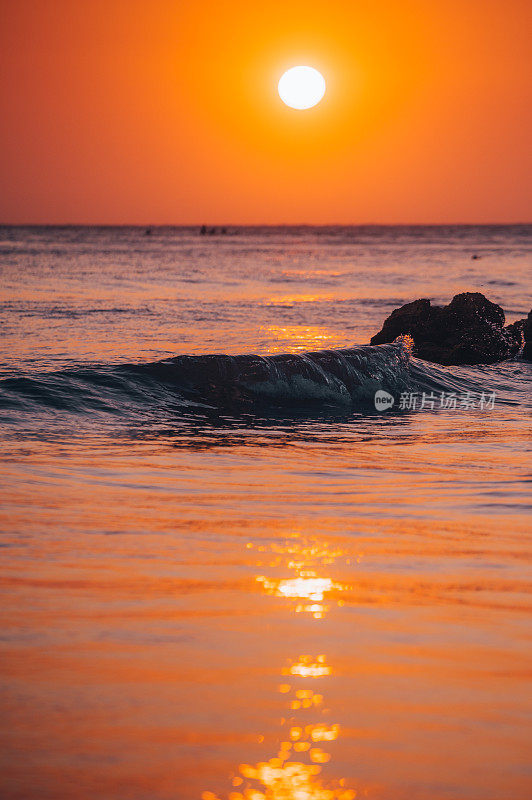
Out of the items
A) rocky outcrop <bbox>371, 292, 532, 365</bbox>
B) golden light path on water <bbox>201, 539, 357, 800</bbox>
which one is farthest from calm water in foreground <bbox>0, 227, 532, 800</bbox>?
rocky outcrop <bbox>371, 292, 532, 365</bbox>

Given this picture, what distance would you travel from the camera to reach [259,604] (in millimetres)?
4348

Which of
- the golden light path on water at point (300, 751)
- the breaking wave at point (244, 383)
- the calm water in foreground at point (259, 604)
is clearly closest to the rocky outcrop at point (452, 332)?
the breaking wave at point (244, 383)

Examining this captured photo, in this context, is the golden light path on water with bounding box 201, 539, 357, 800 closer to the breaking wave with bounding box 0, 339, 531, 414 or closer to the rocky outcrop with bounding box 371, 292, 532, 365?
the breaking wave with bounding box 0, 339, 531, 414

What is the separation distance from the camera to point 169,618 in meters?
4.17

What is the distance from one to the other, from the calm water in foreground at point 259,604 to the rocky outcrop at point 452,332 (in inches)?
241

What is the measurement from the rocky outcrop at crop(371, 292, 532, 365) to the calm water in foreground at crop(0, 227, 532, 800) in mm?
6128

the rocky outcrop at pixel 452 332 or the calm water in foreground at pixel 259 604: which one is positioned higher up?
the rocky outcrop at pixel 452 332

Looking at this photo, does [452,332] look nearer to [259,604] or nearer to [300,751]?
[259,604]

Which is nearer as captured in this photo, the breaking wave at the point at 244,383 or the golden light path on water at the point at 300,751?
the golden light path on water at the point at 300,751

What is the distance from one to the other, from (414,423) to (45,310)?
1593 cm

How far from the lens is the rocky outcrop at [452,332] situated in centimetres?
1714

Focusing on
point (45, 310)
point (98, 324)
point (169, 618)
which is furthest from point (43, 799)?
point (45, 310)

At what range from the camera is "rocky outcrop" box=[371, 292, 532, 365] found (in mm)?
17141

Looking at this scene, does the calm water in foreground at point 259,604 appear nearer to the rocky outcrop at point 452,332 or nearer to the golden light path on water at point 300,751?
the golden light path on water at point 300,751
